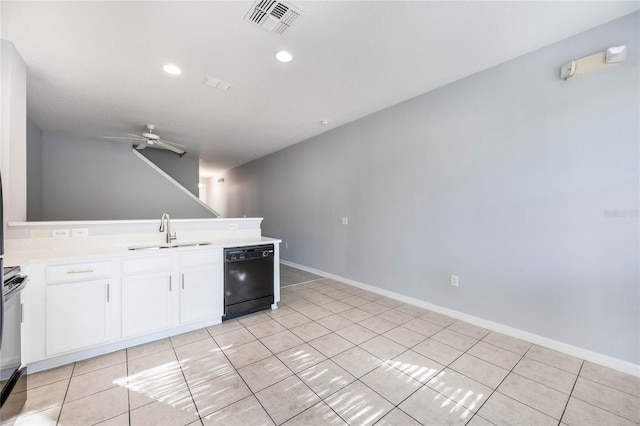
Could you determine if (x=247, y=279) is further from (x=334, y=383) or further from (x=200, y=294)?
(x=334, y=383)

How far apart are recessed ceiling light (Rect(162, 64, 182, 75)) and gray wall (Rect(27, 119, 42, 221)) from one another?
11.2ft

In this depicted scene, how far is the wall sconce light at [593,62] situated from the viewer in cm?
201

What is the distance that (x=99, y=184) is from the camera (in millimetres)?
5410

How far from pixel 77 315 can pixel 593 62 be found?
4.78m

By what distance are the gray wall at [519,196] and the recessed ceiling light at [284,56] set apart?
179cm

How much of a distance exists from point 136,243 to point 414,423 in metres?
3.01

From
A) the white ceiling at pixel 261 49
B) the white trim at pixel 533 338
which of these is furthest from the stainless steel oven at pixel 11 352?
the white trim at pixel 533 338

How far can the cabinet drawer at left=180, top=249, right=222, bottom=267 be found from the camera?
2.65 meters

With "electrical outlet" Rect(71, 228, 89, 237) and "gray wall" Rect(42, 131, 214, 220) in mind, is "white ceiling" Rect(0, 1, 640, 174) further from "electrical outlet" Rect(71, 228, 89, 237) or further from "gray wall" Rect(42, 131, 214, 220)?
"electrical outlet" Rect(71, 228, 89, 237)

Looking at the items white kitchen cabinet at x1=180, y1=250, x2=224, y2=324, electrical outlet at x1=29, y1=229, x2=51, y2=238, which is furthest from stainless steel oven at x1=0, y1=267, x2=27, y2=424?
white kitchen cabinet at x1=180, y1=250, x2=224, y2=324

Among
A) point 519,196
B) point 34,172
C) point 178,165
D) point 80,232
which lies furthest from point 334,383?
point 178,165

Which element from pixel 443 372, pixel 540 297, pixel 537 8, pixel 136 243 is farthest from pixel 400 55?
pixel 136 243

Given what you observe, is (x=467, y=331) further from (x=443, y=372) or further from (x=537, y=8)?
(x=537, y=8)

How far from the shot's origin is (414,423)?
1533 mm
